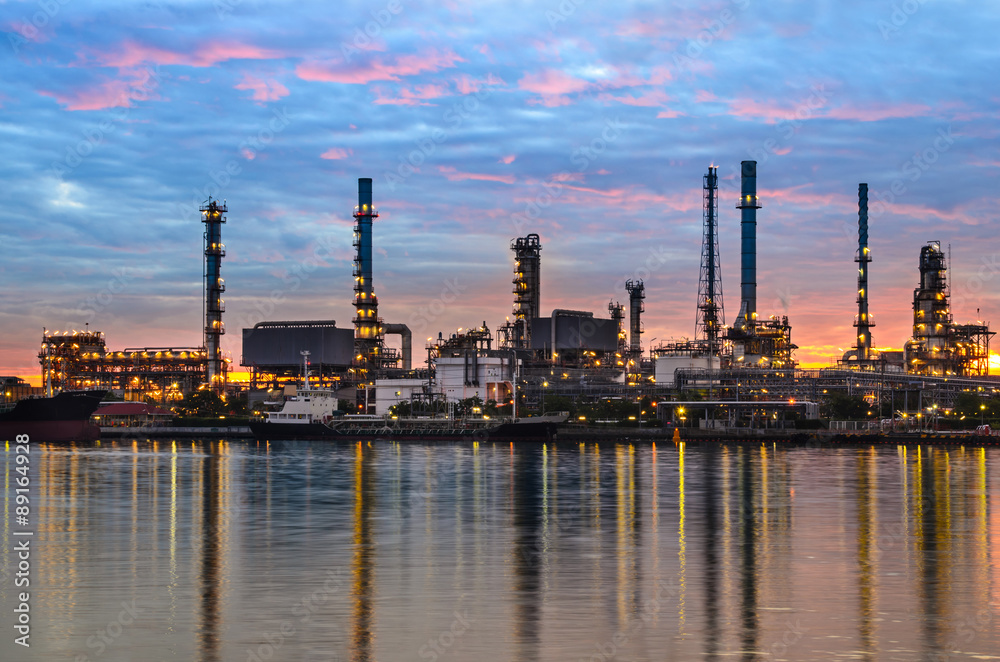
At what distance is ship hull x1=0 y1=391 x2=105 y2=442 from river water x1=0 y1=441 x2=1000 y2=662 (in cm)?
7284

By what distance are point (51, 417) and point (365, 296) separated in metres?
51.2

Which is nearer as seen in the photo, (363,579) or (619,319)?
(363,579)

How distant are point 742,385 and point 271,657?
113958 millimetres

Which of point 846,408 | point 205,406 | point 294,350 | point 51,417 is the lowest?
point 205,406

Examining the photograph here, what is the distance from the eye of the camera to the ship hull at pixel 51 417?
12388cm

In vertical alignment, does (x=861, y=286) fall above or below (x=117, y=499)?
above

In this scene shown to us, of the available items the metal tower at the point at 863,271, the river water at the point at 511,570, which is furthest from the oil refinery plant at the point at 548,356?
the river water at the point at 511,570

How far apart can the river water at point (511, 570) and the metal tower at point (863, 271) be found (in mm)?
109451

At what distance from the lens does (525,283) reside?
536 ft

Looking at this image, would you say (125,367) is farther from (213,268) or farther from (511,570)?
(511,570)

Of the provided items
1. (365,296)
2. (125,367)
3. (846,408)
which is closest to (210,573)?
(846,408)

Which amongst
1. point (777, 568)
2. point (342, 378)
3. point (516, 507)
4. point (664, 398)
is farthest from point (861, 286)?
point (777, 568)

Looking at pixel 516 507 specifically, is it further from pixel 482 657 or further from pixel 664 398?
pixel 664 398

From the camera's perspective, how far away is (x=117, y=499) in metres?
47.7
